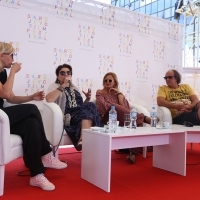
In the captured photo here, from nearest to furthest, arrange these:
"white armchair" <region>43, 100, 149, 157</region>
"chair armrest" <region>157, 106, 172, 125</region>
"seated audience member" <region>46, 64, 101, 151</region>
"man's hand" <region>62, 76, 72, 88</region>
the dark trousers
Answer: the dark trousers → "white armchair" <region>43, 100, 149, 157</region> → "seated audience member" <region>46, 64, 101, 151</region> → "man's hand" <region>62, 76, 72, 88</region> → "chair armrest" <region>157, 106, 172, 125</region>

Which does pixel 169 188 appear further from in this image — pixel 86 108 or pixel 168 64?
pixel 168 64

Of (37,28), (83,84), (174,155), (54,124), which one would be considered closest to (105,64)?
(83,84)

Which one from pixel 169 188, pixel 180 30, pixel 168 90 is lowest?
pixel 169 188

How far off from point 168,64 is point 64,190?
2.98 meters

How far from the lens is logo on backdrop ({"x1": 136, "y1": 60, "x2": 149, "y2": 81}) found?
3666 millimetres

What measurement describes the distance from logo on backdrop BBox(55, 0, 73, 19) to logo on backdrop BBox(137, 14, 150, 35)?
1.15 meters

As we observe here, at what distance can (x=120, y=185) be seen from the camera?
1.86 meters

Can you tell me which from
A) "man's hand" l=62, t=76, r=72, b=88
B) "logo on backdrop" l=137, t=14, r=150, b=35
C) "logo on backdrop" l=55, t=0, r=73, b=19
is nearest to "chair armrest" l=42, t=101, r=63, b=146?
"man's hand" l=62, t=76, r=72, b=88

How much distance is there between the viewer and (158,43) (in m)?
3.90

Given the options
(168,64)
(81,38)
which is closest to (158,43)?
(168,64)

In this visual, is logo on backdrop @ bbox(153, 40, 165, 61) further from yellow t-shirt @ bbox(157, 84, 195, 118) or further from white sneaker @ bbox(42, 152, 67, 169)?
white sneaker @ bbox(42, 152, 67, 169)

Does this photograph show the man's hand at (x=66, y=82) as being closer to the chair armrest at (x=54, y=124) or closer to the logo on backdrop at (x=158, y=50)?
the chair armrest at (x=54, y=124)

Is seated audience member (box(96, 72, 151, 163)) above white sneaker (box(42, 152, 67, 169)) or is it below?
above

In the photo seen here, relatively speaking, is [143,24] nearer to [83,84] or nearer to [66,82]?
[83,84]
